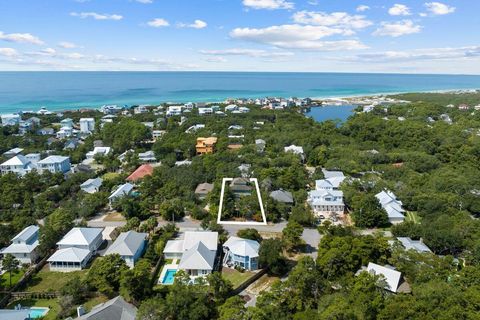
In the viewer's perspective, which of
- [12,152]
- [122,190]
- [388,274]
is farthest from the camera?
[12,152]

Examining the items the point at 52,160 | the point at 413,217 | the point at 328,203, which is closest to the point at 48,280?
the point at 328,203

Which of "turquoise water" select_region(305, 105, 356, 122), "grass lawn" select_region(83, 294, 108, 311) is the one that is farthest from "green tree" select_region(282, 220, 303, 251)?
"turquoise water" select_region(305, 105, 356, 122)

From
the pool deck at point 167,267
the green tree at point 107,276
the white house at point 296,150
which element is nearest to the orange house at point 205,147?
the white house at point 296,150

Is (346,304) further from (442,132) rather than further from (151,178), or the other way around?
(442,132)

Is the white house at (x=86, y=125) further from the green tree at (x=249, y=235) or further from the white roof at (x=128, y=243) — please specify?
the green tree at (x=249, y=235)

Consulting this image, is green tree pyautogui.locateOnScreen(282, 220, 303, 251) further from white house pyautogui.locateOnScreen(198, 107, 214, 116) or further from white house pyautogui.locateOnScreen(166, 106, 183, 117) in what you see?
white house pyautogui.locateOnScreen(198, 107, 214, 116)

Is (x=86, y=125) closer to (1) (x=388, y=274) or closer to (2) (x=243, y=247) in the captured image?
(2) (x=243, y=247)

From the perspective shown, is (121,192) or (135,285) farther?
(121,192)
